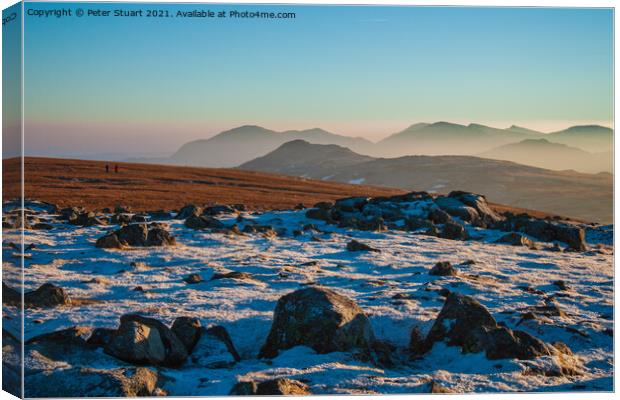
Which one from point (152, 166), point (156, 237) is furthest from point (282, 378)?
point (152, 166)

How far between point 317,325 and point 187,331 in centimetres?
171

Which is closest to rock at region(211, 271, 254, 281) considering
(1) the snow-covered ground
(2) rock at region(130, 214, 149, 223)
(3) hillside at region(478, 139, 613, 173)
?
(1) the snow-covered ground

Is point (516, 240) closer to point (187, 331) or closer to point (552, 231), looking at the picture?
point (552, 231)

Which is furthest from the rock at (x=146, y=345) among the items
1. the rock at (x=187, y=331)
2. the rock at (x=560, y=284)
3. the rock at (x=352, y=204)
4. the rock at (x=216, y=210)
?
the rock at (x=352, y=204)

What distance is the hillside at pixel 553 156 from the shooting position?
1077cm

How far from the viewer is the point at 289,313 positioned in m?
8.62

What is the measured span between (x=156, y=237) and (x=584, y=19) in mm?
9861

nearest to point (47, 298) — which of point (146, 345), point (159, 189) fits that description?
point (146, 345)

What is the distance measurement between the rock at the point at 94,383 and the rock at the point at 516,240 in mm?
13024

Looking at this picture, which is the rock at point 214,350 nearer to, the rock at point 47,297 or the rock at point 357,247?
the rock at point 47,297

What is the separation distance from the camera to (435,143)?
11.7m

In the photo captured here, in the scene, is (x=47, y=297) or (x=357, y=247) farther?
(x=357, y=247)

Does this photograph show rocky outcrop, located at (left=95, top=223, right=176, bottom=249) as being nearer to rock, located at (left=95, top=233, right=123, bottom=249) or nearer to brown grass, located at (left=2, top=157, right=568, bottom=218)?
rock, located at (left=95, top=233, right=123, bottom=249)

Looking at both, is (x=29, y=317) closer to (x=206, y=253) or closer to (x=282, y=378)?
(x=282, y=378)
